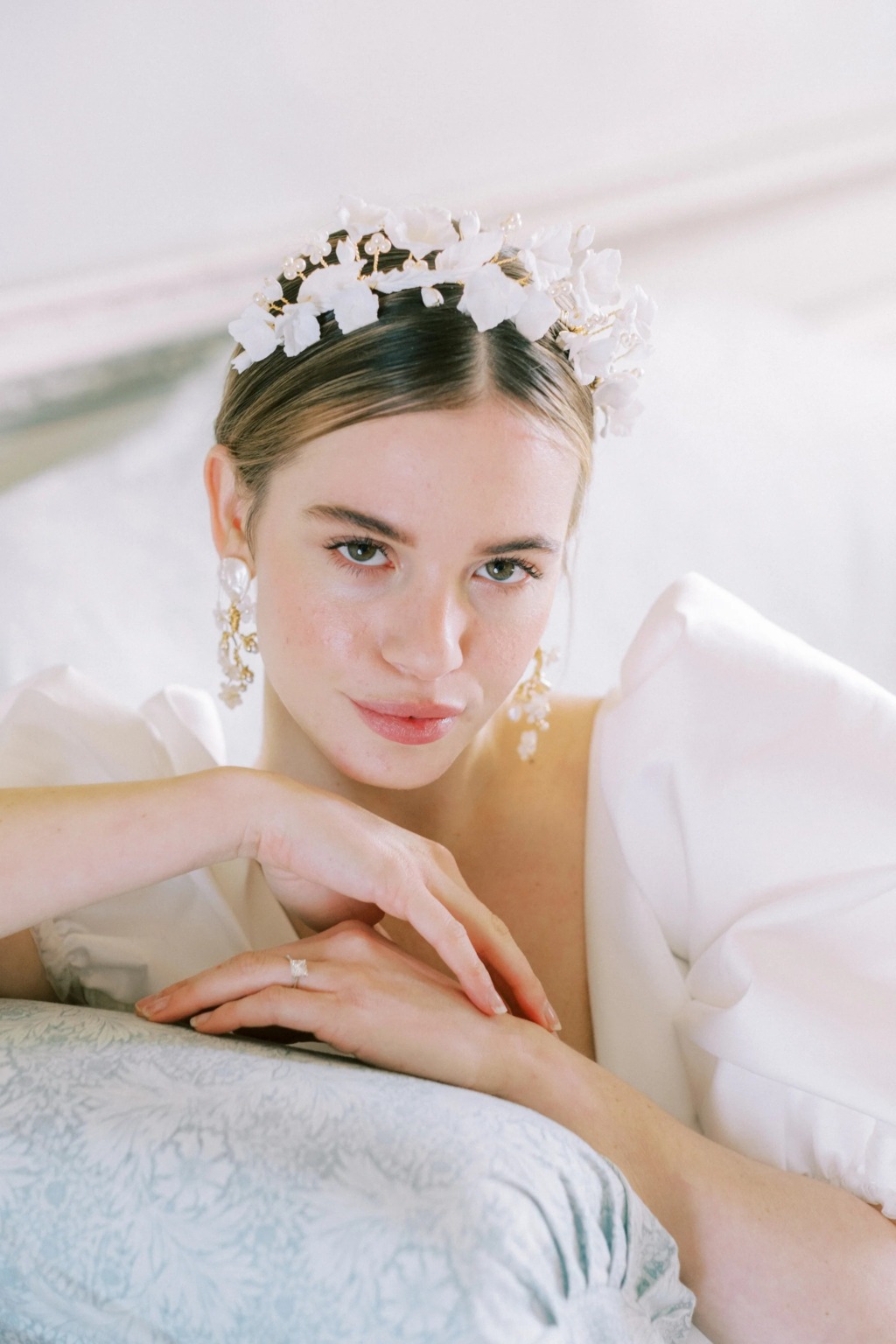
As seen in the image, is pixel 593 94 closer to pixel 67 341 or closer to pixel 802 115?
pixel 802 115

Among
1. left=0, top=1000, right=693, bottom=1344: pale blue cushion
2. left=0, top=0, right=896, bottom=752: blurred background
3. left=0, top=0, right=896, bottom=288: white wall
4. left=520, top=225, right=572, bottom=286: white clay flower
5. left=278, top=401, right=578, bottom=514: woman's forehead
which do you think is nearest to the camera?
left=0, top=1000, right=693, bottom=1344: pale blue cushion

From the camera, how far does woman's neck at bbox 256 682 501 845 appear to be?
5.85ft

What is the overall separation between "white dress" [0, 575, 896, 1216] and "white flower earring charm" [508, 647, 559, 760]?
0.10 meters

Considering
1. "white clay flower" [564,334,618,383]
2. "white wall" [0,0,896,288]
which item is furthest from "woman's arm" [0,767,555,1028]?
"white wall" [0,0,896,288]

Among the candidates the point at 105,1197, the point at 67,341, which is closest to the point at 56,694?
the point at 105,1197

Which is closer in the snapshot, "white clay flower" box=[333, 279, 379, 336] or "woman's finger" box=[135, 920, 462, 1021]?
"woman's finger" box=[135, 920, 462, 1021]

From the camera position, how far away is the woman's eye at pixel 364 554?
4.69 ft

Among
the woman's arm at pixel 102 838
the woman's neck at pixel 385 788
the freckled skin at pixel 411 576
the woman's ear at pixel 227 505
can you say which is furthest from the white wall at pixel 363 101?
the woman's arm at pixel 102 838

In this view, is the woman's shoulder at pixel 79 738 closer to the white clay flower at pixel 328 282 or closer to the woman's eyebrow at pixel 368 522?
the woman's eyebrow at pixel 368 522

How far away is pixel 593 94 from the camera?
3104 millimetres

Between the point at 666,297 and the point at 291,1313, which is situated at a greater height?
the point at 666,297

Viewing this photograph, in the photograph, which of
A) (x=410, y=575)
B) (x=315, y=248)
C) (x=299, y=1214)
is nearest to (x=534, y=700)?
(x=410, y=575)

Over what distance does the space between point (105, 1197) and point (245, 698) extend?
5.14 feet

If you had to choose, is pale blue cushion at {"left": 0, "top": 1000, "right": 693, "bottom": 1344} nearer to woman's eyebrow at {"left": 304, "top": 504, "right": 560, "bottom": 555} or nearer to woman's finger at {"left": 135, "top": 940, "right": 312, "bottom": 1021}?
woman's finger at {"left": 135, "top": 940, "right": 312, "bottom": 1021}
